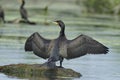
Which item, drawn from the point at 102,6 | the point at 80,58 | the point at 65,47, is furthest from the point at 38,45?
the point at 102,6

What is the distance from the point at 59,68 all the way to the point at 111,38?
34.6 ft

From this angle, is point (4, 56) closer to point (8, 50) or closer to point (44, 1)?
point (8, 50)

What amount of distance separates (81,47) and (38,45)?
117 cm

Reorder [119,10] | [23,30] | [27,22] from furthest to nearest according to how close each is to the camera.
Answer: [119,10], [27,22], [23,30]

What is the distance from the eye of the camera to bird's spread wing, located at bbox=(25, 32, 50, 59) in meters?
16.2

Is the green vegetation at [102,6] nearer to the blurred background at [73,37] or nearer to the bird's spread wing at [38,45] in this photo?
the blurred background at [73,37]

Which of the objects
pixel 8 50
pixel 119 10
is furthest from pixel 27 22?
pixel 119 10

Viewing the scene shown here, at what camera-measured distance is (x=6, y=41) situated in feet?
77.7

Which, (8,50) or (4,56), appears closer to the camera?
(4,56)

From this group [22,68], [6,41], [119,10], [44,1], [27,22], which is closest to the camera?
[22,68]

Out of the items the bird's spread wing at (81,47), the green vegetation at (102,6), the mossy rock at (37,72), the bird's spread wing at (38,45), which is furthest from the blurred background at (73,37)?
the bird's spread wing at (38,45)

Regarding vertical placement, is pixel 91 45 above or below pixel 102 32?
above

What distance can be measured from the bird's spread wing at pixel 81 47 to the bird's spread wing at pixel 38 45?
0.62 meters

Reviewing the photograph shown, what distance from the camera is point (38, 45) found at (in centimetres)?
1634
